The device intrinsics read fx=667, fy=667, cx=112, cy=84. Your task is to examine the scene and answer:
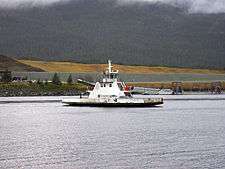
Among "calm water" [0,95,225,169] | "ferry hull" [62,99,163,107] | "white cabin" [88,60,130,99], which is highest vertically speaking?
"white cabin" [88,60,130,99]

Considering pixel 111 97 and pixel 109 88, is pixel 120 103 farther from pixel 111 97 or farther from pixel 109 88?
pixel 109 88

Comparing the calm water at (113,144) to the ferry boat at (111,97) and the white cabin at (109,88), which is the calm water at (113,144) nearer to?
the ferry boat at (111,97)

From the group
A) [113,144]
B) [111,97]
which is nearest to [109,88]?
[111,97]

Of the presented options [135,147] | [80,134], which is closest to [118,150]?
[135,147]

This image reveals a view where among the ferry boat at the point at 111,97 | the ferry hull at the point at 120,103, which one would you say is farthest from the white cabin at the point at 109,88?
the ferry hull at the point at 120,103

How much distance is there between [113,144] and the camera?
165 ft

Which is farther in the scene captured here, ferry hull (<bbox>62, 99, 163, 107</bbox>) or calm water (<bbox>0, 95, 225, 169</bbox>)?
ferry hull (<bbox>62, 99, 163, 107</bbox>)

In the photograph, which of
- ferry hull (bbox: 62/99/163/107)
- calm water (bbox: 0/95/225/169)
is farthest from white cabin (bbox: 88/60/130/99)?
calm water (bbox: 0/95/225/169)

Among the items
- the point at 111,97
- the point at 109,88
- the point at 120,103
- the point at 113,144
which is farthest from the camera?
the point at 109,88

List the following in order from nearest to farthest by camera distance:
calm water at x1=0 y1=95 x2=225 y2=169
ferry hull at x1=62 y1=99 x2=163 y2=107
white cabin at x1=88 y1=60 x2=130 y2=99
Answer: calm water at x1=0 y1=95 x2=225 y2=169 < ferry hull at x1=62 y1=99 x2=163 y2=107 < white cabin at x1=88 y1=60 x2=130 y2=99

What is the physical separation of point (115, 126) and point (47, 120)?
12865 mm

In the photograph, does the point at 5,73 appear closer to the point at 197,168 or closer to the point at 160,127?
the point at 160,127

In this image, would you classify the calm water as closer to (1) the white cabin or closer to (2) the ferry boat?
(2) the ferry boat

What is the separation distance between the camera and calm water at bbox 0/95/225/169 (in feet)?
136
